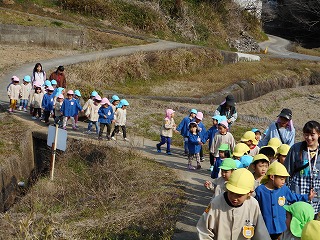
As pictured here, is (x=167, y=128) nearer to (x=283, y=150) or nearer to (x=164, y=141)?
(x=164, y=141)

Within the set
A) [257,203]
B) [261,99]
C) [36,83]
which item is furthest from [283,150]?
[261,99]

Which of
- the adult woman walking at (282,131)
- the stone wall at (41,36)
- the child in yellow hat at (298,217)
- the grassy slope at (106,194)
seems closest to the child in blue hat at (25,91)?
the grassy slope at (106,194)

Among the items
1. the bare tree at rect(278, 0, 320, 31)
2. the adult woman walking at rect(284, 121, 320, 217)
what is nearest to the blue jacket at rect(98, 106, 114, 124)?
the adult woman walking at rect(284, 121, 320, 217)

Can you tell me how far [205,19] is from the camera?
41031 millimetres

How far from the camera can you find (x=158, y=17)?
36.2m

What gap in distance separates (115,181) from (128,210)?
1.45m

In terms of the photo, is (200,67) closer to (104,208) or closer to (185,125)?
(185,125)

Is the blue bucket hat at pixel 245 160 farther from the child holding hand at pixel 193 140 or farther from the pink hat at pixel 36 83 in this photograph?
the pink hat at pixel 36 83

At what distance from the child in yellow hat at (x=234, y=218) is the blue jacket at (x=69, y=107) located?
9.30 m

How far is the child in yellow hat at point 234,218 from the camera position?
199 inches

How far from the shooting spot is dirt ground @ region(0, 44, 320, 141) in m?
22.4

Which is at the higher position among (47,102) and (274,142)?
(274,142)

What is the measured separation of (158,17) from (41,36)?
11398mm

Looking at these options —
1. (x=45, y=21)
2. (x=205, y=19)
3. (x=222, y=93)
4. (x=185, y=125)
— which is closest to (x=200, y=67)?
(x=222, y=93)
